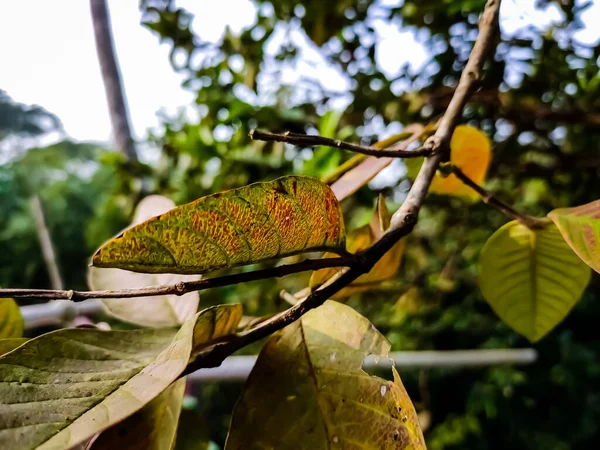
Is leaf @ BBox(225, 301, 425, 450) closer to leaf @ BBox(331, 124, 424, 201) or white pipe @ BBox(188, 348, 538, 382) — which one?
leaf @ BBox(331, 124, 424, 201)

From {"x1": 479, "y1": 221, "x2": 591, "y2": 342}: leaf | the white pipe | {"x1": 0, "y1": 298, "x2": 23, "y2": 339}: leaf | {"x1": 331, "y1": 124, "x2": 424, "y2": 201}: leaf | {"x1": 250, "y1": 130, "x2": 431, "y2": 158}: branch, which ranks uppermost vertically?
{"x1": 250, "y1": 130, "x2": 431, "y2": 158}: branch

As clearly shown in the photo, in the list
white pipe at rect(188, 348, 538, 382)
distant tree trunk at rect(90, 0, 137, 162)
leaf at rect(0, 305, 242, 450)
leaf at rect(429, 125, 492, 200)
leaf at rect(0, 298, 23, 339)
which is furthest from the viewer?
distant tree trunk at rect(90, 0, 137, 162)

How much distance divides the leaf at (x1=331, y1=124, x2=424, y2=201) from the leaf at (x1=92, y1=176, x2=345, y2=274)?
9 centimetres

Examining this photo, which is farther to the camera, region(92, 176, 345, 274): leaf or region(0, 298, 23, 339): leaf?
region(0, 298, 23, 339): leaf

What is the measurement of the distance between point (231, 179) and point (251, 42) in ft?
0.83

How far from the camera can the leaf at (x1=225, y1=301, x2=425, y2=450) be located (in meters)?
0.21

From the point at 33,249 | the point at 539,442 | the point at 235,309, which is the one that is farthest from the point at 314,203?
the point at 33,249

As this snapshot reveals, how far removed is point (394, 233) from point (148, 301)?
175mm

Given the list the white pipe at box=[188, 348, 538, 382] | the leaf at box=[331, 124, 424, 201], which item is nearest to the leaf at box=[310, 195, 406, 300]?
the leaf at box=[331, 124, 424, 201]

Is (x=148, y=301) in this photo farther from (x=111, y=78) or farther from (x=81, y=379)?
(x=111, y=78)

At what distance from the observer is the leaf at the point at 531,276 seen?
0.35 meters

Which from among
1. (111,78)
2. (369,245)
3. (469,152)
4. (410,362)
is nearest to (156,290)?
(369,245)

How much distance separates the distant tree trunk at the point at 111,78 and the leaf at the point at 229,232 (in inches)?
67.0

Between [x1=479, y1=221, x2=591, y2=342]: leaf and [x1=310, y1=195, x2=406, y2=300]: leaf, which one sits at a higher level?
[x1=310, y1=195, x2=406, y2=300]: leaf
